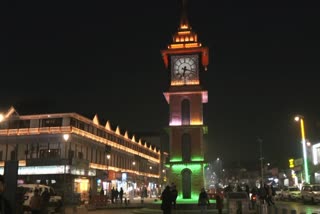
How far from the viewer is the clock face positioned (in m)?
43.9

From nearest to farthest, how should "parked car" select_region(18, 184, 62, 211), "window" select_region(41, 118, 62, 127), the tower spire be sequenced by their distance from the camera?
"parked car" select_region(18, 184, 62, 211), the tower spire, "window" select_region(41, 118, 62, 127)

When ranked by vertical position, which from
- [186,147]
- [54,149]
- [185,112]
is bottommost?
[186,147]

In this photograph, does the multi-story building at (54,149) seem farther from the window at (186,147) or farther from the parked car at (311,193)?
the parked car at (311,193)

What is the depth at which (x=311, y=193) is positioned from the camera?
3959cm

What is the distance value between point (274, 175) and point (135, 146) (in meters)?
43.0

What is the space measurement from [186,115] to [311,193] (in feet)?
48.8

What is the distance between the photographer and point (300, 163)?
7412cm

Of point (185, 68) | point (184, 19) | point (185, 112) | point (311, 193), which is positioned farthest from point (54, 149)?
point (311, 193)

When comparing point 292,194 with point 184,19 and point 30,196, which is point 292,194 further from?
point 30,196

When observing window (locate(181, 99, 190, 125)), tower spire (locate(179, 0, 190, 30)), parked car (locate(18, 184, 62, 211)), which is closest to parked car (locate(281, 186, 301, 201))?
window (locate(181, 99, 190, 125))

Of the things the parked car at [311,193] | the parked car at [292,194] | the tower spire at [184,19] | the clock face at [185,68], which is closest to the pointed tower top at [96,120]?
the tower spire at [184,19]

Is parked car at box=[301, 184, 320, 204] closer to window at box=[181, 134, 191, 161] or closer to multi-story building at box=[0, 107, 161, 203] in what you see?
window at box=[181, 134, 191, 161]

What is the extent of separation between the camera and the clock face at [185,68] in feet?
144

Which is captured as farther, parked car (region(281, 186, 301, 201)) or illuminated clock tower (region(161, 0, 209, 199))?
parked car (region(281, 186, 301, 201))
